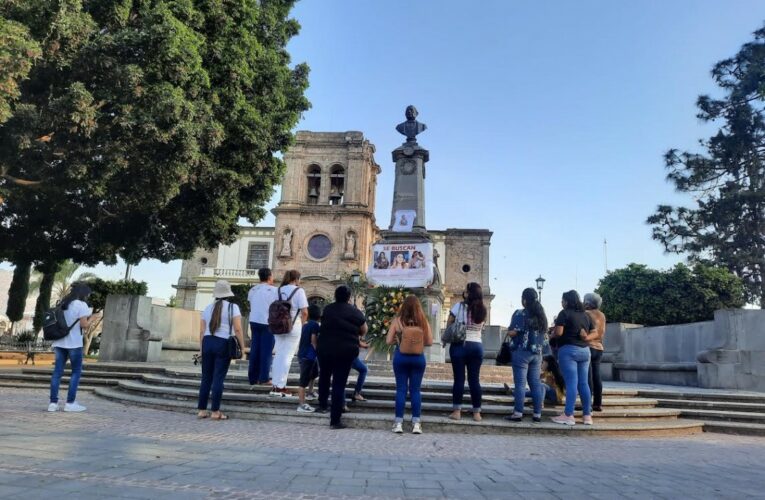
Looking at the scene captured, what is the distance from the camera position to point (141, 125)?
410 inches

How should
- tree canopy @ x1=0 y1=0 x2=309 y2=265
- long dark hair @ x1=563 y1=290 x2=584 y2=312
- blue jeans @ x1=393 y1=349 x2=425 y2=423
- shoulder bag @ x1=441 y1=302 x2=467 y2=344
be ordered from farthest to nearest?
tree canopy @ x1=0 y1=0 x2=309 y2=265
long dark hair @ x1=563 y1=290 x2=584 y2=312
shoulder bag @ x1=441 y1=302 x2=467 y2=344
blue jeans @ x1=393 y1=349 x2=425 y2=423

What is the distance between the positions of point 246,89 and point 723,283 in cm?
2124

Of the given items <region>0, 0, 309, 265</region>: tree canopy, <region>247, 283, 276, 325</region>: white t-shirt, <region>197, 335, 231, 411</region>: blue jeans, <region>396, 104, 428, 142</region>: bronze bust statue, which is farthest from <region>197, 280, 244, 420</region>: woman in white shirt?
<region>396, 104, 428, 142</region>: bronze bust statue

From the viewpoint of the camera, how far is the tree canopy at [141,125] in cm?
993

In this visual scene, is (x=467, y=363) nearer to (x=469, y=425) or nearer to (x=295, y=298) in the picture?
(x=469, y=425)

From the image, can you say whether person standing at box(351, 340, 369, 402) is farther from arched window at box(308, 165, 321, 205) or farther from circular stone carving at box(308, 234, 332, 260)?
arched window at box(308, 165, 321, 205)

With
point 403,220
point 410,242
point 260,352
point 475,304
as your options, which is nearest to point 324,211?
point 403,220

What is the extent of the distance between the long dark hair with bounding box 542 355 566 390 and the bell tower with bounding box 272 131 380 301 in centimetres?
3308

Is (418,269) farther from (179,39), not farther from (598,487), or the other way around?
(598,487)

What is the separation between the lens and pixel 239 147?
14039 millimetres

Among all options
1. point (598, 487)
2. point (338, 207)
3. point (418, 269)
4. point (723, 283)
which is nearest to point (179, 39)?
point (418, 269)

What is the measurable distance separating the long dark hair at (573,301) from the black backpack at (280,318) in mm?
3556

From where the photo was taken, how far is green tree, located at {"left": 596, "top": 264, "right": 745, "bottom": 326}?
75.8 ft

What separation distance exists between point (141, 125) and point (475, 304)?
25.1 feet
